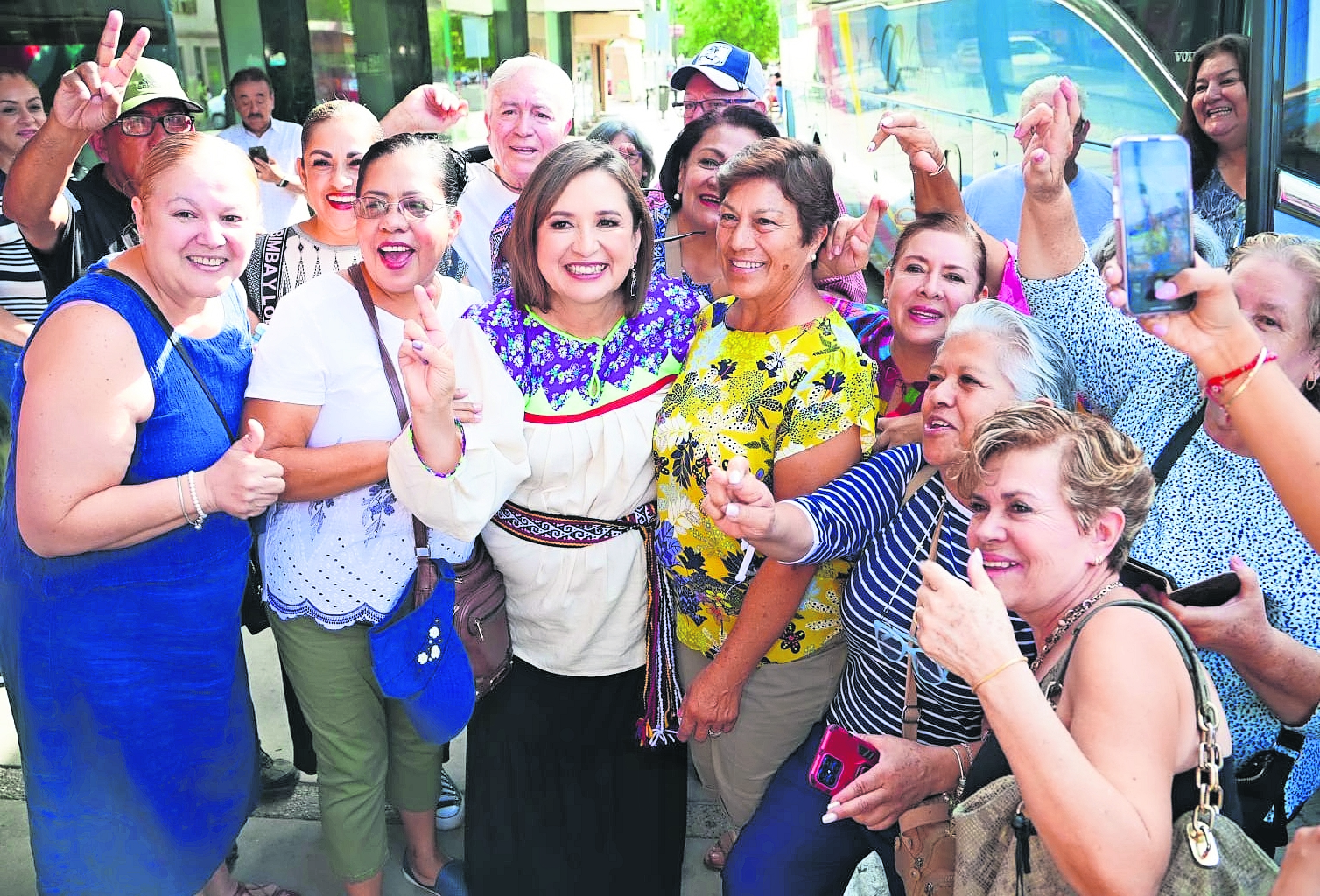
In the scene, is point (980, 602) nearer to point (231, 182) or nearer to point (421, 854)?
point (231, 182)

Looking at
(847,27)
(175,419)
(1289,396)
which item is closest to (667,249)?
(175,419)

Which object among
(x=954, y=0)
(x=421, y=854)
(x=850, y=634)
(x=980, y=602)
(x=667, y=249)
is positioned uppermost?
(x=954, y=0)

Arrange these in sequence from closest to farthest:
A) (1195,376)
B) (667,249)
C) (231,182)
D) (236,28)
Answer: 1. (1195,376)
2. (231,182)
3. (667,249)
4. (236,28)

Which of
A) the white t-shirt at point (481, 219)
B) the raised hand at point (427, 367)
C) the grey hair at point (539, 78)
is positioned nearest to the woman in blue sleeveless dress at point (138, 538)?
the raised hand at point (427, 367)

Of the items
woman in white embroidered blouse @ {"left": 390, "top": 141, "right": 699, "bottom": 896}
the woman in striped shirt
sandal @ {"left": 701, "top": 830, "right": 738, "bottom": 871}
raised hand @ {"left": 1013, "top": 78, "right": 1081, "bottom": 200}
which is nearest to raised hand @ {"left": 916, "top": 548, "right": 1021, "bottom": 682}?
the woman in striped shirt

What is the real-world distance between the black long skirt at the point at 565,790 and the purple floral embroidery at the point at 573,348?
2.53ft

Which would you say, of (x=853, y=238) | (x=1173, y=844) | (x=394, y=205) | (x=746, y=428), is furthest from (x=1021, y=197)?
(x=1173, y=844)

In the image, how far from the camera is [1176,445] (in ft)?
7.13

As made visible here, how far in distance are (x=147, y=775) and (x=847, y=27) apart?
34.4 ft

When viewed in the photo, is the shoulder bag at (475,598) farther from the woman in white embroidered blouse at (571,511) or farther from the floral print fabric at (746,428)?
the floral print fabric at (746,428)

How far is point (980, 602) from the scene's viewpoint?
1.56m

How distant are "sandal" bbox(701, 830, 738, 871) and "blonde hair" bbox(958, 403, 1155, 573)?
71.9 inches

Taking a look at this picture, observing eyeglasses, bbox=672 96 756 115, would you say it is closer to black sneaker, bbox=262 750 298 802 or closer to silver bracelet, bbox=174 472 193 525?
silver bracelet, bbox=174 472 193 525

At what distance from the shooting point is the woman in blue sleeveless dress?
7.13ft
